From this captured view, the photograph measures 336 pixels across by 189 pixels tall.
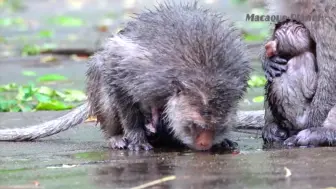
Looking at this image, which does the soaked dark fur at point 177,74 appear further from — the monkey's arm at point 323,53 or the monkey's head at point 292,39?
the monkey's arm at point 323,53

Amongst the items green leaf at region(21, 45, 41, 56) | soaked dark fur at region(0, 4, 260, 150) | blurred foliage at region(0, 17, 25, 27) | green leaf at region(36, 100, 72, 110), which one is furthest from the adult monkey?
blurred foliage at region(0, 17, 25, 27)

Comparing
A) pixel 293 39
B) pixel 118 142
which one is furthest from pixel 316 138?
pixel 118 142

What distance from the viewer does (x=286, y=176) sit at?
16.5 feet

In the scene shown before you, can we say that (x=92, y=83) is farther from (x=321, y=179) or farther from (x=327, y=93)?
(x=321, y=179)

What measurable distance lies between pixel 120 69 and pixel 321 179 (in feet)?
6.40

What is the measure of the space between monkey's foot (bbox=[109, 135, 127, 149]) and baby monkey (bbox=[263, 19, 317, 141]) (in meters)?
1.10

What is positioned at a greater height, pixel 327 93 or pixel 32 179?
pixel 327 93

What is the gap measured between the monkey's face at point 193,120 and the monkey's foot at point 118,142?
55 centimetres

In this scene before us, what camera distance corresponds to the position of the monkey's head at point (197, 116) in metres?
5.94

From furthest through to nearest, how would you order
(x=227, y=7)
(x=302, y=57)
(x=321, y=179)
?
(x=227, y=7)
(x=302, y=57)
(x=321, y=179)

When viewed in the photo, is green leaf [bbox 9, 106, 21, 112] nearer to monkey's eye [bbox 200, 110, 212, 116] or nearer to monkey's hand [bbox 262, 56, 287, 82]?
monkey's hand [bbox 262, 56, 287, 82]

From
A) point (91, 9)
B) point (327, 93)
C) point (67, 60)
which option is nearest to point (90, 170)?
point (327, 93)

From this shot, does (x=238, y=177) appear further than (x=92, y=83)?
No

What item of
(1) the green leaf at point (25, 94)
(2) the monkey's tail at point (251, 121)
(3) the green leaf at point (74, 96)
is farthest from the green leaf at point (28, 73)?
(2) the monkey's tail at point (251, 121)
